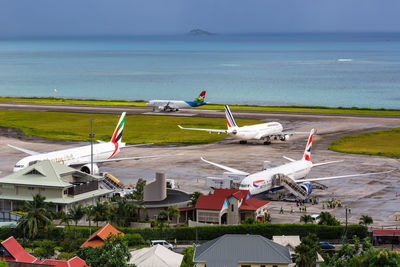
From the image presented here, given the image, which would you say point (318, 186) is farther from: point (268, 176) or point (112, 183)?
point (112, 183)

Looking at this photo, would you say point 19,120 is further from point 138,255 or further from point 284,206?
point 138,255

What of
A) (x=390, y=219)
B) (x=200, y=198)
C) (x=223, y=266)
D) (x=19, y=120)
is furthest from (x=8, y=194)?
(x=19, y=120)

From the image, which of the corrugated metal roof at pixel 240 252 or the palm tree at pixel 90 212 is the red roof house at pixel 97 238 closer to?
the palm tree at pixel 90 212

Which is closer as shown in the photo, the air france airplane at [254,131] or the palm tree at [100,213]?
the palm tree at [100,213]

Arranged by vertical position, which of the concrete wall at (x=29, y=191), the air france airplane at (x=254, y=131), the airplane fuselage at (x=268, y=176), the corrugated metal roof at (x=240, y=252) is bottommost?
the corrugated metal roof at (x=240, y=252)

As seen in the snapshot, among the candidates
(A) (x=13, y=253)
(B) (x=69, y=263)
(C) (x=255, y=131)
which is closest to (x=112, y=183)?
(A) (x=13, y=253)

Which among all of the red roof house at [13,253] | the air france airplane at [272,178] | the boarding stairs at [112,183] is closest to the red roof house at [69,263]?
the red roof house at [13,253]
